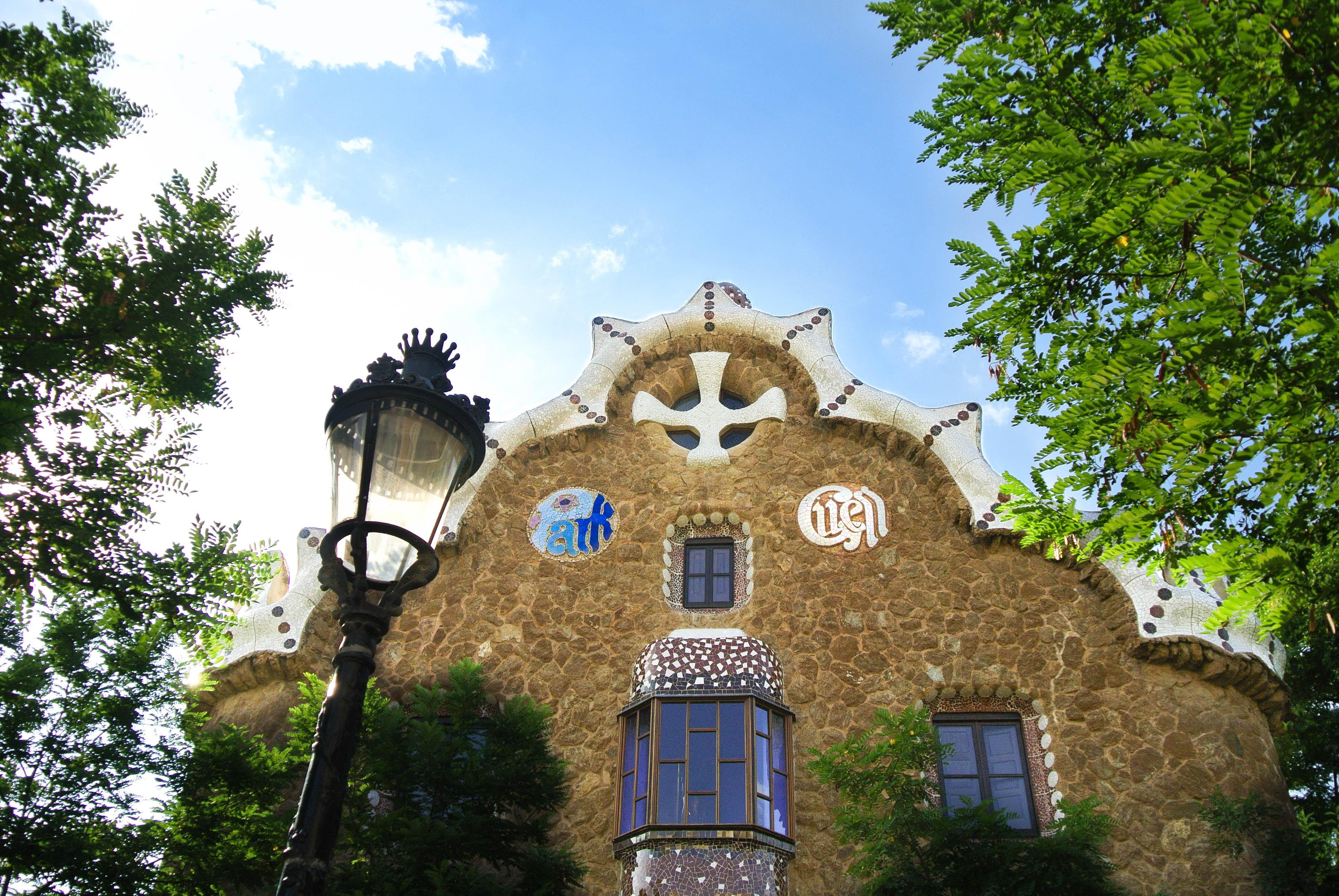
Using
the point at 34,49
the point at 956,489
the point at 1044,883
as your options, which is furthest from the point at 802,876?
the point at 34,49

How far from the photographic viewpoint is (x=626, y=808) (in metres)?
7.59

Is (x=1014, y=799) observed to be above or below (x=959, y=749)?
below

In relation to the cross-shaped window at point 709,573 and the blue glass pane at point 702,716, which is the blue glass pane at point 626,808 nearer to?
the blue glass pane at point 702,716

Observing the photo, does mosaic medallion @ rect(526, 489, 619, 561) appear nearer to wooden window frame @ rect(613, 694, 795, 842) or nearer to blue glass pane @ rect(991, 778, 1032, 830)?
wooden window frame @ rect(613, 694, 795, 842)

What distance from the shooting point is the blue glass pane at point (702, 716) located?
7719 mm

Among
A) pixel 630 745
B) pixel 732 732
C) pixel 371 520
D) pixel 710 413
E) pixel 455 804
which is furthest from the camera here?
pixel 710 413

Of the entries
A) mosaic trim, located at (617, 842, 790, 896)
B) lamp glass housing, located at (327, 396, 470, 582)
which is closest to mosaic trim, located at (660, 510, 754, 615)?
mosaic trim, located at (617, 842, 790, 896)

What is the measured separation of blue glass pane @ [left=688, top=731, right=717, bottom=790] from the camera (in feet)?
24.4

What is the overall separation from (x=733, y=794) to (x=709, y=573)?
6.93 ft

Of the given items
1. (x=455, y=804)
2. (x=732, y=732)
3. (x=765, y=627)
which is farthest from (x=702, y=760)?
(x=455, y=804)

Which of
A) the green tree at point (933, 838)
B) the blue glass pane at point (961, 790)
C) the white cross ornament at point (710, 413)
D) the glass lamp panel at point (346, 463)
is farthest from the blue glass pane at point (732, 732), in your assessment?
the glass lamp panel at point (346, 463)

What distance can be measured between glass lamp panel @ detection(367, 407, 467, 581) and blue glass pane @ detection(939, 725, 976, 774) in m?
5.22

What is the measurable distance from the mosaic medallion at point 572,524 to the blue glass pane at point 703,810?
8.05 feet

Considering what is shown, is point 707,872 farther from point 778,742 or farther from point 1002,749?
point 1002,749
